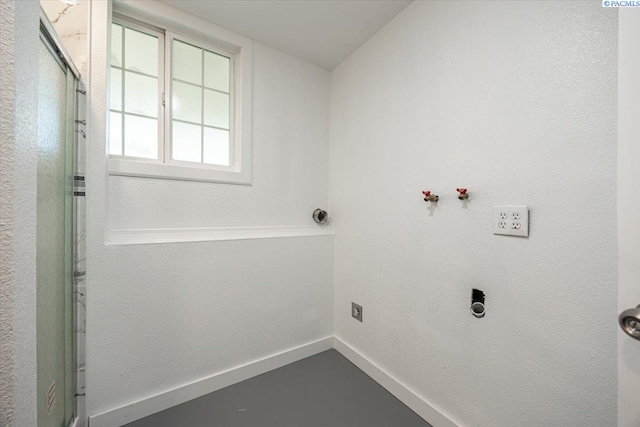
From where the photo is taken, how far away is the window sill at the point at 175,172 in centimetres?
133

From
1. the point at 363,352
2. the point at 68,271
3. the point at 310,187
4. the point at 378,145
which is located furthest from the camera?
the point at 310,187

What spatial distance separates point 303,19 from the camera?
154 centimetres

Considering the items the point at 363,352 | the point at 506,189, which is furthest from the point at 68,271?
the point at 506,189

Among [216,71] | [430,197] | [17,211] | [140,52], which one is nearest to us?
[17,211]

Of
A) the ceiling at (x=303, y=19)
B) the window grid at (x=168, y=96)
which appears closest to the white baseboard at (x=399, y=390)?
the window grid at (x=168, y=96)

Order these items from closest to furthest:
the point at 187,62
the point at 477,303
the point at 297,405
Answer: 1. the point at 477,303
2. the point at 297,405
3. the point at 187,62

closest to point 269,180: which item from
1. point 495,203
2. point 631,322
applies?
point 495,203

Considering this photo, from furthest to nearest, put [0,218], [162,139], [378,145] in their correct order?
[378,145] < [162,139] < [0,218]

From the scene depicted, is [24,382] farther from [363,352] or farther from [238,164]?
[363,352]

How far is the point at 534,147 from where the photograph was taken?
947 mm

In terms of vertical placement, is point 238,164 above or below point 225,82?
below

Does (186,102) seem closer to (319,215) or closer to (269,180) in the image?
(269,180)

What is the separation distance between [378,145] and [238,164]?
3.18 ft

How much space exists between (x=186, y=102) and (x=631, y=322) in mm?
2179
